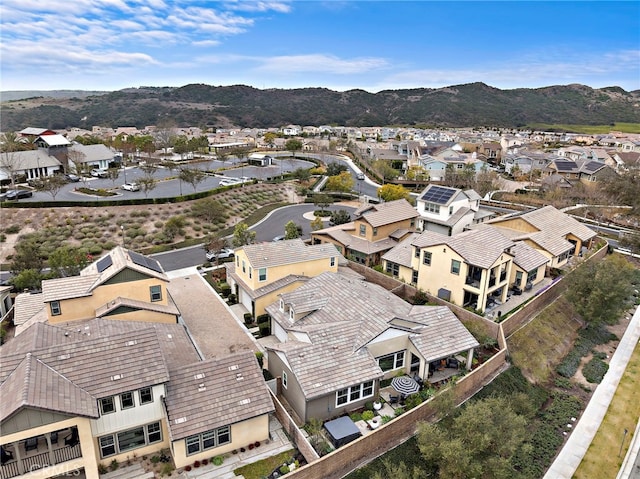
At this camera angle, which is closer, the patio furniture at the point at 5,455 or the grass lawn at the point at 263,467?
the patio furniture at the point at 5,455

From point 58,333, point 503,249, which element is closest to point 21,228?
point 58,333

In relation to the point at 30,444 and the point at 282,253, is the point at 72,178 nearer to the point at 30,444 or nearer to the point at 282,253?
the point at 282,253

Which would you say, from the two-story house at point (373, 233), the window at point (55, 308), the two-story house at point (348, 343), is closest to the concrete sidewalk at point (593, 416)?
the two-story house at point (348, 343)

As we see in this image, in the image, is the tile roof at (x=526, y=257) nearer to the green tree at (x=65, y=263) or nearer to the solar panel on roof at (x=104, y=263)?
the solar panel on roof at (x=104, y=263)

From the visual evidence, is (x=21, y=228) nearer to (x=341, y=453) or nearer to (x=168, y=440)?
(x=168, y=440)

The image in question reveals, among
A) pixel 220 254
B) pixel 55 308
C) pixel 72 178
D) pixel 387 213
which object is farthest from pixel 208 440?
pixel 72 178

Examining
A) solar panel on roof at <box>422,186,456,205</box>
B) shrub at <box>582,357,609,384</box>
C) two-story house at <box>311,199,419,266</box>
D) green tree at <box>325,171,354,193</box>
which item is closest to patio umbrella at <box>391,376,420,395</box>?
shrub at <box>582,357,609,384</box>
